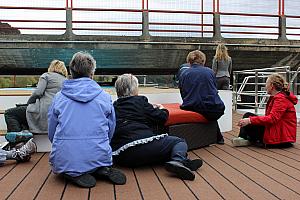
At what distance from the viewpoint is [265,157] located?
154 inches

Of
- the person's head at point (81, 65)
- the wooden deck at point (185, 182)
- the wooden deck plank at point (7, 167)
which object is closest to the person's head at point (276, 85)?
the wooden deck at point (185, 182)

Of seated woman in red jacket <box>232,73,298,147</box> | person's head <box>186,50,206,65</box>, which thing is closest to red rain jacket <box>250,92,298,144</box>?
seated woman in red jacket <box>232,73,298,147</box>

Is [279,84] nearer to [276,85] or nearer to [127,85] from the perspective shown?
[276,85]

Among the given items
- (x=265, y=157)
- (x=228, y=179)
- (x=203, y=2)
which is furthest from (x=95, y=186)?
(x=203, y=2)

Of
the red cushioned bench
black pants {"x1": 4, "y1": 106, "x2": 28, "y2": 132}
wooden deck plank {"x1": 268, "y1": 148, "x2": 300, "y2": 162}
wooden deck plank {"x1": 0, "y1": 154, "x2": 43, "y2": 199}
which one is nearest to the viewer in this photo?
wooden deck plank {"x1": 0, "y1": 154, "x2": 43, "y2": 199}

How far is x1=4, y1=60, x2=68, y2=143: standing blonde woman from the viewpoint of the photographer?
4133 mm

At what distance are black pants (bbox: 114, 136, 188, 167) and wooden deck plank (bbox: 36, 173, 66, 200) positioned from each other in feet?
1.89

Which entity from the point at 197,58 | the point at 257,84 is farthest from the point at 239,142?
the point at 257,84

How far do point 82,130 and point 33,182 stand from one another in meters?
0.57

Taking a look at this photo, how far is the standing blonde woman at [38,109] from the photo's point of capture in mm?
4133

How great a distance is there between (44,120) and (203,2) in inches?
384

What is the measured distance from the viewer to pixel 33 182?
300 cm

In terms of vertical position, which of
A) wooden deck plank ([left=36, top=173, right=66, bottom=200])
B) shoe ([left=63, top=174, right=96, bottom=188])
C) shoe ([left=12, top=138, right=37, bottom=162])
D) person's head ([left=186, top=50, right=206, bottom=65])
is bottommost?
wooden deck plank ([left=36, top=173, right=66, bottom=200])

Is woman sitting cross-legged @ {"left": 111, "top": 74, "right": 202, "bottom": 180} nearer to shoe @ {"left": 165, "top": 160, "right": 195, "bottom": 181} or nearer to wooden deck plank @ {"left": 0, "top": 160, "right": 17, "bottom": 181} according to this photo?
shoe @ {"left": 165, "top": 160, "right": 195, "bottom": 181}
